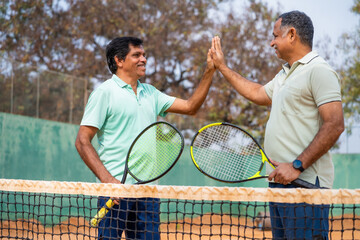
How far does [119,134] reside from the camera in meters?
2.89

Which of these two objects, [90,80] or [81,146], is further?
[90,80]

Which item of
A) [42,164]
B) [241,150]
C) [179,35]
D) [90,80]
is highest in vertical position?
[179,35]

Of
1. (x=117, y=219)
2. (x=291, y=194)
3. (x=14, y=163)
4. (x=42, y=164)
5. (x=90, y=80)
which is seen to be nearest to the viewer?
(x=291, y=194)

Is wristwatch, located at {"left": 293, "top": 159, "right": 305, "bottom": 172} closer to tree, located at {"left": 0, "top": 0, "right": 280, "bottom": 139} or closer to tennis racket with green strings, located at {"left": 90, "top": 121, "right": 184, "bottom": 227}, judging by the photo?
tennis racket with green strings, located at {"left": 90, "top": 121, "right": 184, "bottom": 227}

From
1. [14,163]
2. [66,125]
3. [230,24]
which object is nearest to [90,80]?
[230,24]

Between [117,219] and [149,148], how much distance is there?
1.39 feet

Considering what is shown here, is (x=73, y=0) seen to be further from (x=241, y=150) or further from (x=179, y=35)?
(x=241, y=150)

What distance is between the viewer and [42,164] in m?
8.55

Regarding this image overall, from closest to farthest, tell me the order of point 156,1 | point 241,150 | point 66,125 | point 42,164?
1. point 241,150
2. point 42,164
3. point 66,125
4. point 156,1

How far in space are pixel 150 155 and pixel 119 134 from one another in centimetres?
20

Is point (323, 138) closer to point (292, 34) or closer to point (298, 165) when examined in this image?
point (298, 165)

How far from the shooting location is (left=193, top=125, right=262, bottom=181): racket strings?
295 centimetres

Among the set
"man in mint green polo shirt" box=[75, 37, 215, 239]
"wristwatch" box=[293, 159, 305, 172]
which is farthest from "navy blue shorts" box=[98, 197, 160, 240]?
"wristwatch" box=[293, 159, 305, 172]

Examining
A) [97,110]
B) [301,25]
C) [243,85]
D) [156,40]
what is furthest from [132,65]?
[156,40]
